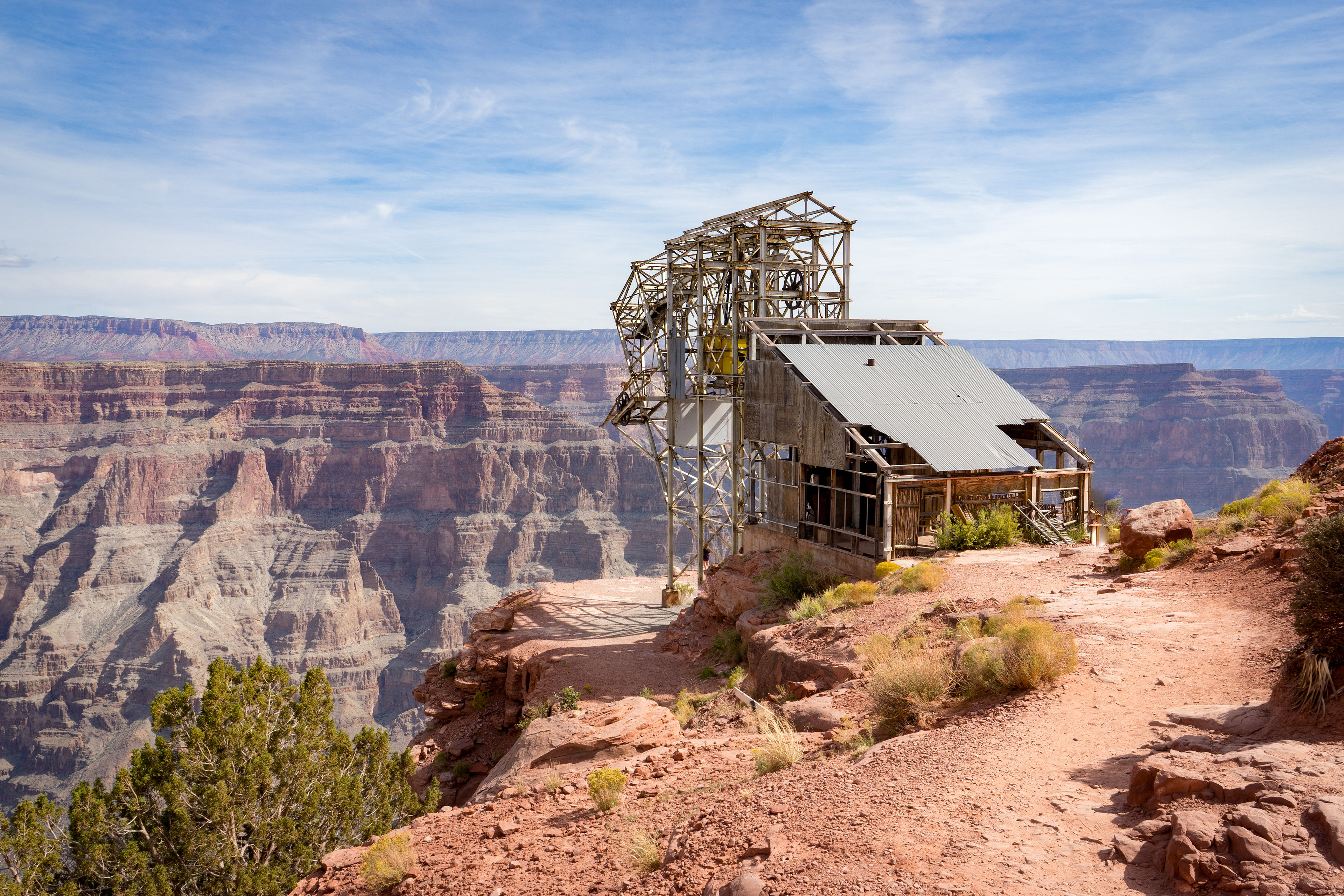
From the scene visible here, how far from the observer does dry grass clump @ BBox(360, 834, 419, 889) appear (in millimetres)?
7688

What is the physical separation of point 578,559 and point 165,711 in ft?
333

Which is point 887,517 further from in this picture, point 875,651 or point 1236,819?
point 1236,819

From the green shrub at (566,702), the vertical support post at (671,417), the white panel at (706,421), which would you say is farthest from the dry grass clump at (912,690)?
the white panel at (706,421)

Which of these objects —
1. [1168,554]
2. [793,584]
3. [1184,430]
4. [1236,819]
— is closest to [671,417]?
[793,584]

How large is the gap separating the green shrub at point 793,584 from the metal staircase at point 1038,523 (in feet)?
14.9

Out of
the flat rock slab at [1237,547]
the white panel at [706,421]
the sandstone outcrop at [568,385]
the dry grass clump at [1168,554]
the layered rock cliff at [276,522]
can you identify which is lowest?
the layered rock cliff at [276,522]

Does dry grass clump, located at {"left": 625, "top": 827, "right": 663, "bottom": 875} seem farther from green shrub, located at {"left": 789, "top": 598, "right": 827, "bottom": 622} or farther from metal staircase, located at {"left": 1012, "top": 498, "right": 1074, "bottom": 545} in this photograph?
metal staircase, located at {"left": 1012, "top": 498, "right": 1074, "bottom": 545}

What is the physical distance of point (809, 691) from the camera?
37.0 ft

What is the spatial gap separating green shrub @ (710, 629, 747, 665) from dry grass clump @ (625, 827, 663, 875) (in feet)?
32.1

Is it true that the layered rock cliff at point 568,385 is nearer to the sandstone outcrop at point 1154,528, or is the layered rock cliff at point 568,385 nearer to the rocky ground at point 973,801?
the sandstone outcrop at point 1154,528

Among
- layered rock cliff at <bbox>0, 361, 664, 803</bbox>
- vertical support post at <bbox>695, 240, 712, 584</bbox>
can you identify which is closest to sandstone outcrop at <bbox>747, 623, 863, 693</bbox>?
vertical support post at <bbox>695, 240, 712, 584</bbox>

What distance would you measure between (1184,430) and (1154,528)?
15945cm

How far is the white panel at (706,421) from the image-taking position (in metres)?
26.1

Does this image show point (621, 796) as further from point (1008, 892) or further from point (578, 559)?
point (578, 559)
